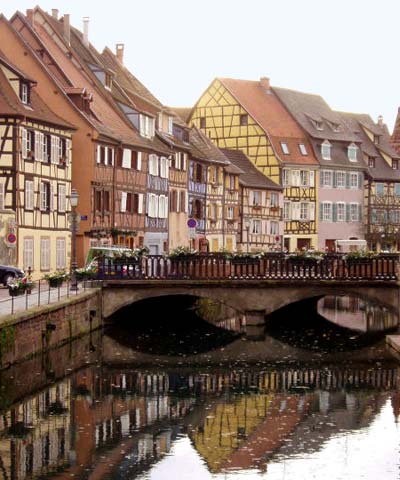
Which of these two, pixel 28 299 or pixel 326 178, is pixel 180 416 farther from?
pixel 326 178

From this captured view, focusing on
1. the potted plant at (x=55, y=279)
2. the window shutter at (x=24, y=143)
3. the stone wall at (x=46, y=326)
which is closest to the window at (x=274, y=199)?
the window shutter at (x=24, y=143)

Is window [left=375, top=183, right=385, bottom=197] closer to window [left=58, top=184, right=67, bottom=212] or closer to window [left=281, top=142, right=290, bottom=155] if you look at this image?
window [left=281, top=142, right=290, bottom=155]

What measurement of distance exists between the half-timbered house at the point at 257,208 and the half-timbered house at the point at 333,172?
157 inches

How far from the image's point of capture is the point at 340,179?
94125mm

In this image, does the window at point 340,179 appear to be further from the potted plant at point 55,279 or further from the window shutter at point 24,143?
the potted plant at point 55,279

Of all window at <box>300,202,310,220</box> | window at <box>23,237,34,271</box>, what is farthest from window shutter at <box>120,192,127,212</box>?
window at <box>300,202,310,220</box>

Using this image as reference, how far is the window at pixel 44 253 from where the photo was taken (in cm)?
5222

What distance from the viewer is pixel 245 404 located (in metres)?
28.3

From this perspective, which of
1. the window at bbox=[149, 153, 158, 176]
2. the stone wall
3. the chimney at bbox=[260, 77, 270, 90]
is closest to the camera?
the stone wall

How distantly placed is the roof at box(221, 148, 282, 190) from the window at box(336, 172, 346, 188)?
8314 mm

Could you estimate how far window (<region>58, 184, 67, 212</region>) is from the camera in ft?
180

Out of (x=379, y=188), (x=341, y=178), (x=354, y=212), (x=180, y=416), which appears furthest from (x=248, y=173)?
(x=180, y=416)

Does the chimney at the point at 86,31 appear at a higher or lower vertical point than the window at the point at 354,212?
higher

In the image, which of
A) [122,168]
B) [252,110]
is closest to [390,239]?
[252,110]
